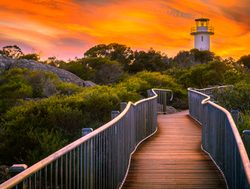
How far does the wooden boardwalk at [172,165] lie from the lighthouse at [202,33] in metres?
68.9

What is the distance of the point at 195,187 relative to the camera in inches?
352

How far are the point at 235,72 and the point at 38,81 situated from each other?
48.3 feet

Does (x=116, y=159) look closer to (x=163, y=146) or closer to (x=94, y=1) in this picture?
(x=163, y=146)

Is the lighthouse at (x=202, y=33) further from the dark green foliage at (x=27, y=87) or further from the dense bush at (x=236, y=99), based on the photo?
the dense bush at (x=236, y=99)

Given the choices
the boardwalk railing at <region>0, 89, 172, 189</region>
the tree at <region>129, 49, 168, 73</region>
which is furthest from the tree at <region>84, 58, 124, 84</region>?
the boardwalk railing at <region>0, 89, 172, 189</region>

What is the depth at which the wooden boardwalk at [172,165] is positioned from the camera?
925cm

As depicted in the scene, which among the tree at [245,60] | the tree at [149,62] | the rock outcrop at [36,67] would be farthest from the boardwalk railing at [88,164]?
the tree at [245,60]

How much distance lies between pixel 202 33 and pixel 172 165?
7401 centimetres

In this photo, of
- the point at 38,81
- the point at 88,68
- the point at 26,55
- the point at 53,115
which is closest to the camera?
the point at 53,115

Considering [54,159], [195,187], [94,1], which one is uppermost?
[94,1]

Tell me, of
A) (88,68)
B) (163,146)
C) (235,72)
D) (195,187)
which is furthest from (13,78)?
(195,187)

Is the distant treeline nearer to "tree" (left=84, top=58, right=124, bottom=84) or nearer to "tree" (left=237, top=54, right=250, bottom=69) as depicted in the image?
"tree" (left=84, top=58, right=124, bottom=84)

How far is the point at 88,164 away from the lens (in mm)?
6402

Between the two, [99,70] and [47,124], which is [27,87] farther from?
[99,70]
